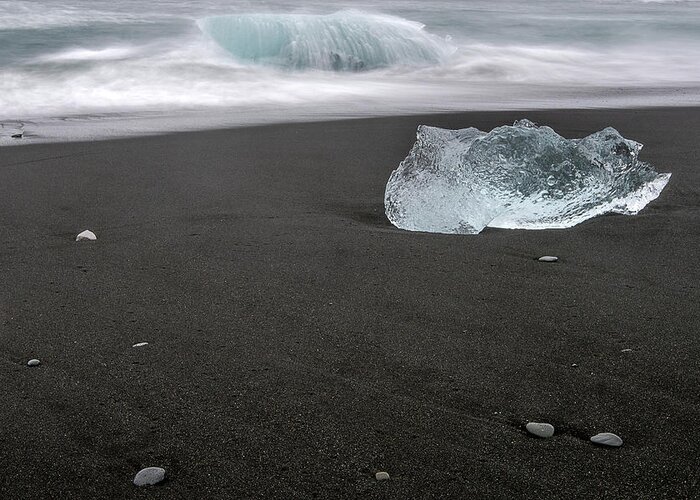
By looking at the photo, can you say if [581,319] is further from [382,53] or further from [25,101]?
[382,53]

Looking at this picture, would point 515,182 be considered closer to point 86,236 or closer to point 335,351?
point 335,351

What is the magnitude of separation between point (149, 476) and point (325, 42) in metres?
9.65

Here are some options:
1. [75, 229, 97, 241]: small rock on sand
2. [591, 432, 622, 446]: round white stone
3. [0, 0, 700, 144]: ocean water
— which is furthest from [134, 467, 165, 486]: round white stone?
[0, 0, 700, 144]: ocean water

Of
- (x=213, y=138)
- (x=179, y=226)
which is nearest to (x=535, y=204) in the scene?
(x=179, y=226)

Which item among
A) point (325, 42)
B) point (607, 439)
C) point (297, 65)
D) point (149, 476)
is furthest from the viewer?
point (325, 42)

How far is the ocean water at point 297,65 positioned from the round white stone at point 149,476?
182 inches

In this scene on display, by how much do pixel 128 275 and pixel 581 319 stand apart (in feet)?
5.30

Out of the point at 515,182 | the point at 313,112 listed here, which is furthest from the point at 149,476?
the point at 313,112

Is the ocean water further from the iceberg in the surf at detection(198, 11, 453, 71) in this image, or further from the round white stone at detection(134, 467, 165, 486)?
the round white stone at detection(134, 467, 165, 486)

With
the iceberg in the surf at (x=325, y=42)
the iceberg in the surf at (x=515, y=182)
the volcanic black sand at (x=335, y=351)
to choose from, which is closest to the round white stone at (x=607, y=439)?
the volcanic black sand at (x=335, y=351)

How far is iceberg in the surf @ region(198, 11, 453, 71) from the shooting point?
1023 cm

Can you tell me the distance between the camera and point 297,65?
1007cm

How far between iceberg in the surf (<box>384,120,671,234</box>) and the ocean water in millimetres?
3239

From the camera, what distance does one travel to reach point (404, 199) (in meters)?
3.45
